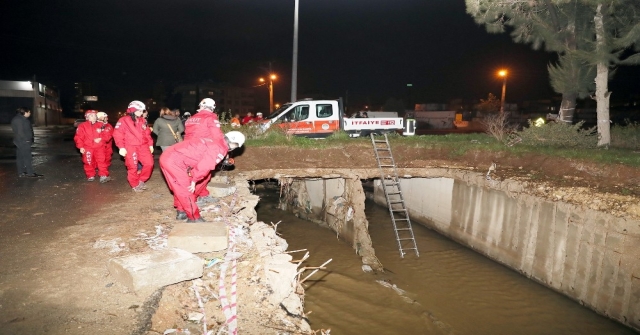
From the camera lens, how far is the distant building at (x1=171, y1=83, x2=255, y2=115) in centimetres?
6138

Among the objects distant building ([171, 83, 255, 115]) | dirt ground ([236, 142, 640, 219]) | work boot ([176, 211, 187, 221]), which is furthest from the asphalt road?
distant building ([171, 83, 255, 115])

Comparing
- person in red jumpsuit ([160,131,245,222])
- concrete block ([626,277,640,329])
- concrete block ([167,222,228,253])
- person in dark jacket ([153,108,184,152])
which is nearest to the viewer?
concrete block ([167,222,228,253])

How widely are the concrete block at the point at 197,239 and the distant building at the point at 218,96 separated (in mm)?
59779

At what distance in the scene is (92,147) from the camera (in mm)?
8078

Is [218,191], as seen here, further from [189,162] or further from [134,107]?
[134,107]

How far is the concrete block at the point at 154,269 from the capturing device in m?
3.22

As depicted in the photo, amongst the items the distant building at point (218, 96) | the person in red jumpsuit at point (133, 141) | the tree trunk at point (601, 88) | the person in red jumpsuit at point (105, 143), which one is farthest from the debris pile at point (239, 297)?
the distant building at point (218, 96)

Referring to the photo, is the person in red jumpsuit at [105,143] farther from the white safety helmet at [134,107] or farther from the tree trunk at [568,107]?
the tree trunk at [568,107]

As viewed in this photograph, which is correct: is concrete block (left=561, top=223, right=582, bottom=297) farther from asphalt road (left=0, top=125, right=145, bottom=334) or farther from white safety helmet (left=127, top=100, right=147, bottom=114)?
white safety helmet (left=127, top=100, right=147, bottom=114)

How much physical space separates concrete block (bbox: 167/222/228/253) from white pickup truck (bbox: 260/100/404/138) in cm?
932

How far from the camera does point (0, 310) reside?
9.52 ft

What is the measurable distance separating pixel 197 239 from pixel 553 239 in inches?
312

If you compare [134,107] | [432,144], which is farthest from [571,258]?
[134,107]

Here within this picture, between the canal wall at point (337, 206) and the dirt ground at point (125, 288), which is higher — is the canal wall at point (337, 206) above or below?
below
